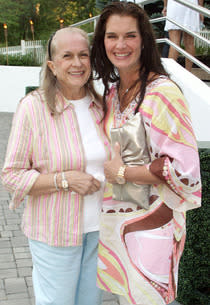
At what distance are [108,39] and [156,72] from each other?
1.00 feet

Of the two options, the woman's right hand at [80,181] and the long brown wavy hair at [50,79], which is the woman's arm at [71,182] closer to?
the woman's right hand at [80,181]

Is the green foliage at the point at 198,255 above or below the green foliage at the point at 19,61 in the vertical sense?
above

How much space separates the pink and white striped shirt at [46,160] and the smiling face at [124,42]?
32 cm

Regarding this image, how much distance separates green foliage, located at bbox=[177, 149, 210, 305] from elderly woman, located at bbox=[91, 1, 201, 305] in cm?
101

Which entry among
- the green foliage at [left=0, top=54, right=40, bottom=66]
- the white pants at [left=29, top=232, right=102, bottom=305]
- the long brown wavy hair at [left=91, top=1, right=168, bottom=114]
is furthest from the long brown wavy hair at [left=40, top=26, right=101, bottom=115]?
the green foliage at [left=0, top=54, right=40, bottom=66]

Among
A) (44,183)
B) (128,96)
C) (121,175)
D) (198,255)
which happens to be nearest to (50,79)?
(128,96)

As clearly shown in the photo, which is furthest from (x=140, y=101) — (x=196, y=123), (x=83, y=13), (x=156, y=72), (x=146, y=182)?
(x=83, y=13)

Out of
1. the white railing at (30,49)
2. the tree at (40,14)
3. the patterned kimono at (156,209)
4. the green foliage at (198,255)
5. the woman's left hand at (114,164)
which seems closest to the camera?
the patterned kimono at (156,209)

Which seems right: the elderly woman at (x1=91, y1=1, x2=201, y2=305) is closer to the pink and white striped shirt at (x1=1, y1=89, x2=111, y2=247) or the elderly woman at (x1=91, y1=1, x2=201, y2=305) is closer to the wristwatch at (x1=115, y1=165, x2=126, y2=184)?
the wristwatch at (x1=115, y1=165, x2=126, y2=184)

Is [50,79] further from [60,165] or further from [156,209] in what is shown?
[156,209]

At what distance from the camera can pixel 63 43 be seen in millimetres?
2234

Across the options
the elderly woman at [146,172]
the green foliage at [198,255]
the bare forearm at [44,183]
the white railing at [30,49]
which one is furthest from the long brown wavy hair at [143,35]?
the white railing at [30,49]

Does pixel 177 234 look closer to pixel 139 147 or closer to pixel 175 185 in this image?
pixel 175 185

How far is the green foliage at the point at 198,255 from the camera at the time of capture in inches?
124
